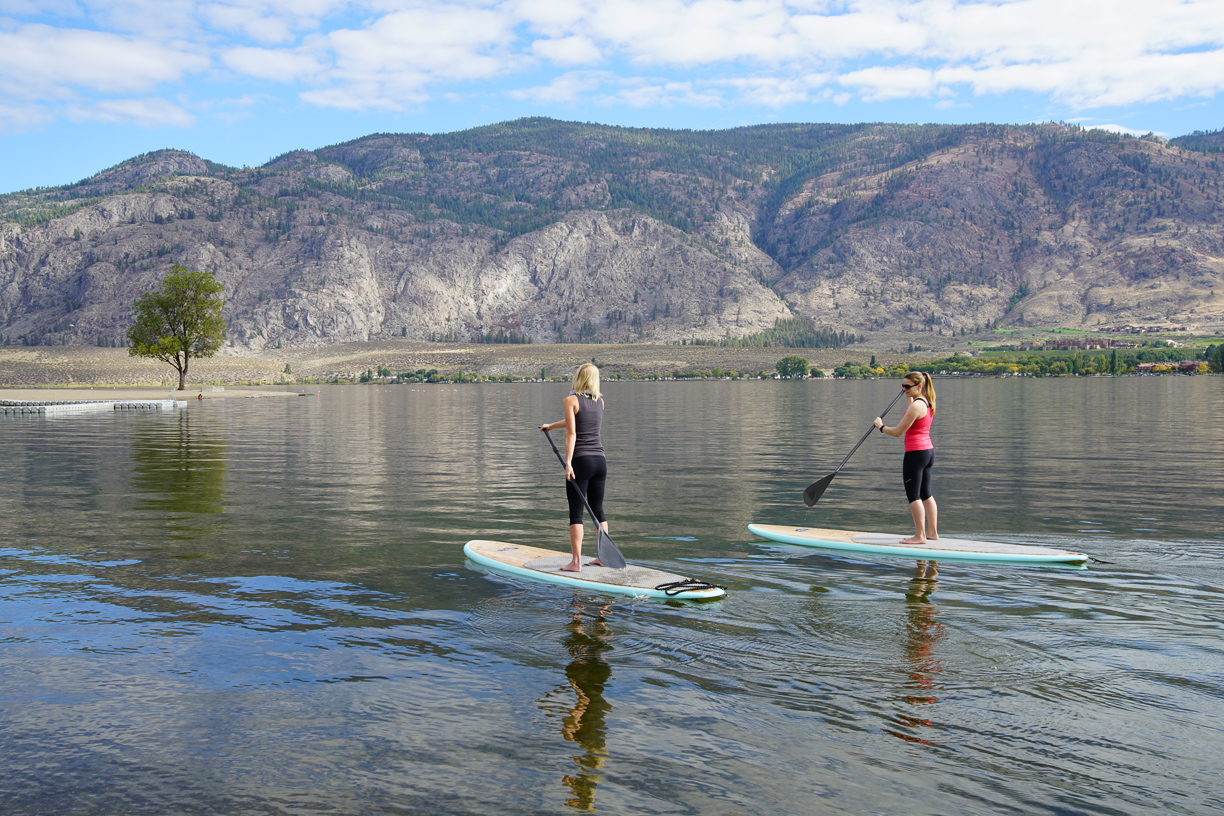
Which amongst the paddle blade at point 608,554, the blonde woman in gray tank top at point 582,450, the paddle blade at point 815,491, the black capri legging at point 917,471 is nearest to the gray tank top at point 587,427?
the blonde woman in gray tank top at point 582,450

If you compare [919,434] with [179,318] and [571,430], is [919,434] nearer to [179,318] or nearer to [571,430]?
[571,430]

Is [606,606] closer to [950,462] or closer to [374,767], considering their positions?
[374,767]

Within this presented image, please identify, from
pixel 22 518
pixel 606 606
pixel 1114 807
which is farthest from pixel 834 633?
pixel 22 518

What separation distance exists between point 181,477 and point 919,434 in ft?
69.7

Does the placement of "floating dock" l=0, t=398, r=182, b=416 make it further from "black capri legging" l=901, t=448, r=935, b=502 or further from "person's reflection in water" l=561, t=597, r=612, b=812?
"black capri legging" l=901, t=448, r=935, b=502

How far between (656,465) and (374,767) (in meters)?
23.1

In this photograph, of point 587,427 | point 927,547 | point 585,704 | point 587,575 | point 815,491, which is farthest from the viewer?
point 815,491

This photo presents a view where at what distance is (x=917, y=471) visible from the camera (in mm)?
14391

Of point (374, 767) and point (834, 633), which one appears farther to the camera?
point (834, 633)

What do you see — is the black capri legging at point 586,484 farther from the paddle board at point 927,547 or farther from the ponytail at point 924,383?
the ponytail at point 924,383

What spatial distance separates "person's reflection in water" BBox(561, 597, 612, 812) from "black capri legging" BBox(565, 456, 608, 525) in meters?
1.83

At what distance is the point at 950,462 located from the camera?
29219 mm

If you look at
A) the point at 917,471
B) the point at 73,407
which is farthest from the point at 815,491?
the point at 73,407

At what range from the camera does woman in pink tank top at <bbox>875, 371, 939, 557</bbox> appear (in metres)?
14.4
